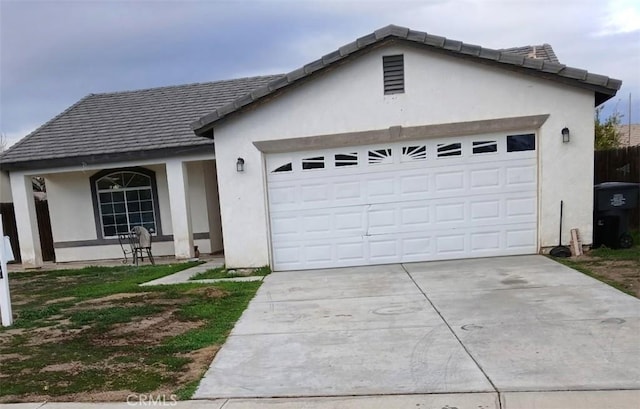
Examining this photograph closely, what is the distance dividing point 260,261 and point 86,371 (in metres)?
4.82

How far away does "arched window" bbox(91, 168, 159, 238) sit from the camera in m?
13.7

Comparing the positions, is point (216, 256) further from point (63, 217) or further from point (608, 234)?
point (608, 234)

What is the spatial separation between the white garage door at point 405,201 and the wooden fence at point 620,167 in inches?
148

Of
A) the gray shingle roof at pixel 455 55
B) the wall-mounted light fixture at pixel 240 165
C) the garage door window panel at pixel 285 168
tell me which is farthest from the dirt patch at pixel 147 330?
the gray shingle roof at pixel 455 55

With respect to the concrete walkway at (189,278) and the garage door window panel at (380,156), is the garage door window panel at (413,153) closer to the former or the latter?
the garage door window panel at (380,156)

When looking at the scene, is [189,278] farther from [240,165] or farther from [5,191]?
[5,191]

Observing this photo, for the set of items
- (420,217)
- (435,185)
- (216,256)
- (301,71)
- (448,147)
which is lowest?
(216,256)

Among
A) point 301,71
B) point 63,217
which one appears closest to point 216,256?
point 63,217

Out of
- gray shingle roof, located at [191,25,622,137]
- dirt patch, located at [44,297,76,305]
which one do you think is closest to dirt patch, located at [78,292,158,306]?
dirt patch, located at [44,297,76,305]

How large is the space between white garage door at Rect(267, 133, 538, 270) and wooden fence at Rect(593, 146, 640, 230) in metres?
3.75

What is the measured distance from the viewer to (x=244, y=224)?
913 centimetres

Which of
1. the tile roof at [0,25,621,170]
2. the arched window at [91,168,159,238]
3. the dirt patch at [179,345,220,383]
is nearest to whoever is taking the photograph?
the dirt patch at [179,345,220,383]

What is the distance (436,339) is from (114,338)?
12.8 ft

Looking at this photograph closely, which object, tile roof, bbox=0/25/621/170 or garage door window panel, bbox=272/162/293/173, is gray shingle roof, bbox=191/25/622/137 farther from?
garage door window panel, bbox=272/162/293/173
